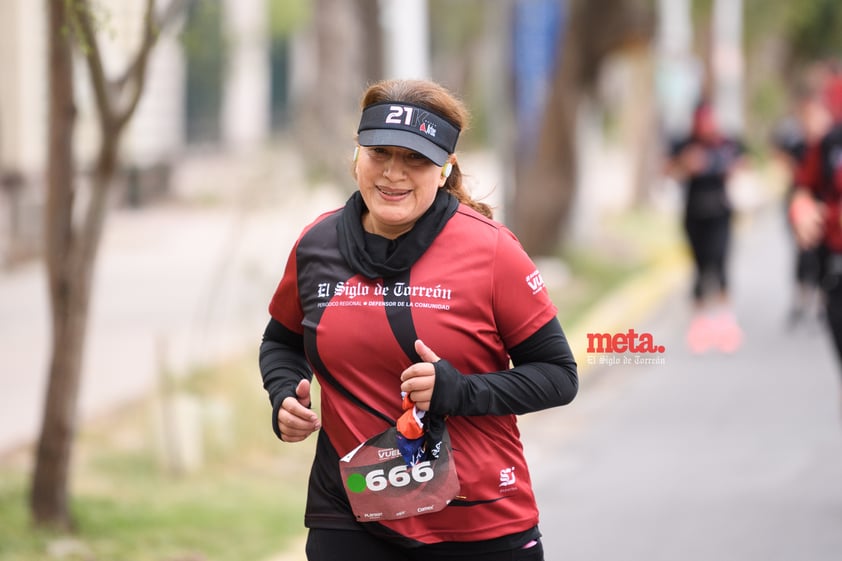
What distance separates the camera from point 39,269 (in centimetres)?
1700

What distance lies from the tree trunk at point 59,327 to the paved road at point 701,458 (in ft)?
7.41

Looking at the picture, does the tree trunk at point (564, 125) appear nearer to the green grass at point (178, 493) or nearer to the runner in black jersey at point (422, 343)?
the green grass at point (178, 493)

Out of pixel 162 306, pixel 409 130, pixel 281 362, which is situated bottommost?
Answer: pixel 281 362

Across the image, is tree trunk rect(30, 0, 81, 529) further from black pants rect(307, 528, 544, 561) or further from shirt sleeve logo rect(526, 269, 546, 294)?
shirt sleeve logo rect(526, 269, 546, 294)

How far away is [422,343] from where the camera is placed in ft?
10.7

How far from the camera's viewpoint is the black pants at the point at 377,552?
3.41 metres

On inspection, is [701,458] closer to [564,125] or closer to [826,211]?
[826,211]

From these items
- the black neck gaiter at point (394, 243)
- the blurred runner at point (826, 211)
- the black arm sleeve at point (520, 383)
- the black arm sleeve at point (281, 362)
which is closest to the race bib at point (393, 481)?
the black arm sleeve at point (520, 383)

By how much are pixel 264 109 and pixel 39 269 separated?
103ft

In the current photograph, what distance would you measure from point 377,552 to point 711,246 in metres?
9.06

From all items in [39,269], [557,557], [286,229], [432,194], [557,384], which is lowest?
[557,557]

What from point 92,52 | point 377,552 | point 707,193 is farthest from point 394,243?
point 707,193

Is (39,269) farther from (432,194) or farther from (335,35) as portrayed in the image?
(432,194)

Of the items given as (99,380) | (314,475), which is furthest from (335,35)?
(314,475)
